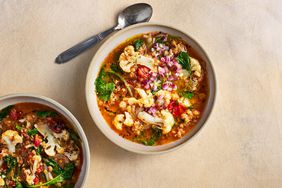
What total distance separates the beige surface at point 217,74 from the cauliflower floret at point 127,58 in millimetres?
309

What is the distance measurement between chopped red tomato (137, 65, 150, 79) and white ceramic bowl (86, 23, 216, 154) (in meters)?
0.26

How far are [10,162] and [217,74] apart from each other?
1770 mm

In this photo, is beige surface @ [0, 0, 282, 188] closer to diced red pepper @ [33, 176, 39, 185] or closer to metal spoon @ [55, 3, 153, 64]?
metal spoon @ [55, 3, 153, 64]

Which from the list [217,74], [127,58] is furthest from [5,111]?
[217,74]

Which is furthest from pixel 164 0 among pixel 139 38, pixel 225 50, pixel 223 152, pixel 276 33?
pixel 223 152

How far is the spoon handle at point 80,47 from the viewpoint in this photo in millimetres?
3301

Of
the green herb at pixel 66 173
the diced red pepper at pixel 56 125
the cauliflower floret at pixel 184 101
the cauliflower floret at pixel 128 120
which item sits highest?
the cauliflower floret at pixel 184 101

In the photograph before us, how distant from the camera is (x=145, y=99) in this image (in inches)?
126

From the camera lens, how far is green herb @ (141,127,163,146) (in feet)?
10.6

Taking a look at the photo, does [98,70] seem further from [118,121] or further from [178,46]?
[178,46]

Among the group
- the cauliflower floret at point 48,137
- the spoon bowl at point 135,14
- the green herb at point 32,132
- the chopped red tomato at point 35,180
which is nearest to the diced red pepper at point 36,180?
the chopped red tomato at point 35,180

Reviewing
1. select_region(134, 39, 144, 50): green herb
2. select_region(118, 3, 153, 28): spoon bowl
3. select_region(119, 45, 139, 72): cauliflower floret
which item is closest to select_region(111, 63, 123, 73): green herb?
select_region(119, 45, 139, 72): cauliflower floret

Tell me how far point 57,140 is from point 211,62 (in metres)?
1.30

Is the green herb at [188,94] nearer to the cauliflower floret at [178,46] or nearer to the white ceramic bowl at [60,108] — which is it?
the cauliflower floret at [178,46]
